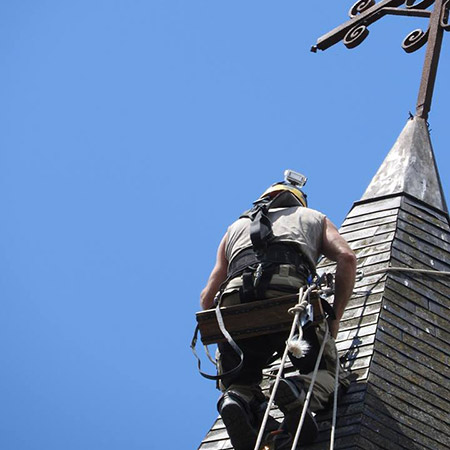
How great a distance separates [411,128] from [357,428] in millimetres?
5251

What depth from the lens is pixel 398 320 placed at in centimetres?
948

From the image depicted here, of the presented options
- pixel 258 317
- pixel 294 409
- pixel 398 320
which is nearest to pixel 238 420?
pixel 294 409

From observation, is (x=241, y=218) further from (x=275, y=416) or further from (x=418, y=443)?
(x=418, y=443)

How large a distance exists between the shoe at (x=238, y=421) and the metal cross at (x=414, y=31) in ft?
18.3

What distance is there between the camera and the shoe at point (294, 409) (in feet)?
Result: 24.8

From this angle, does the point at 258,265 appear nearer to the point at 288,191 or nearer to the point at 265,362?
the point at 265,362

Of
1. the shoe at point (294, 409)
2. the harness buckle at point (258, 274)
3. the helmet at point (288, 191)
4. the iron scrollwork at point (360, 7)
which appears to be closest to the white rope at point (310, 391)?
the shoe at point (294, 409)

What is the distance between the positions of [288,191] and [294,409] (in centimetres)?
177

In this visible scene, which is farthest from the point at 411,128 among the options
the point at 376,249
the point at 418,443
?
the point at 418,443

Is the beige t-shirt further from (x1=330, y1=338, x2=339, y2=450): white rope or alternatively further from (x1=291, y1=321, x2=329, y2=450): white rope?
(x1=330, y1=338, x2=339, y2=450): white rope

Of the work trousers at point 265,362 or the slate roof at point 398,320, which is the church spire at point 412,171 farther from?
the work trousers at point 265,362

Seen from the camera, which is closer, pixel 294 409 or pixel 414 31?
pixel 294 409

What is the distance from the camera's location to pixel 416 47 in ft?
42.9

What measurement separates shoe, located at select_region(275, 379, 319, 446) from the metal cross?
5.53 metres
